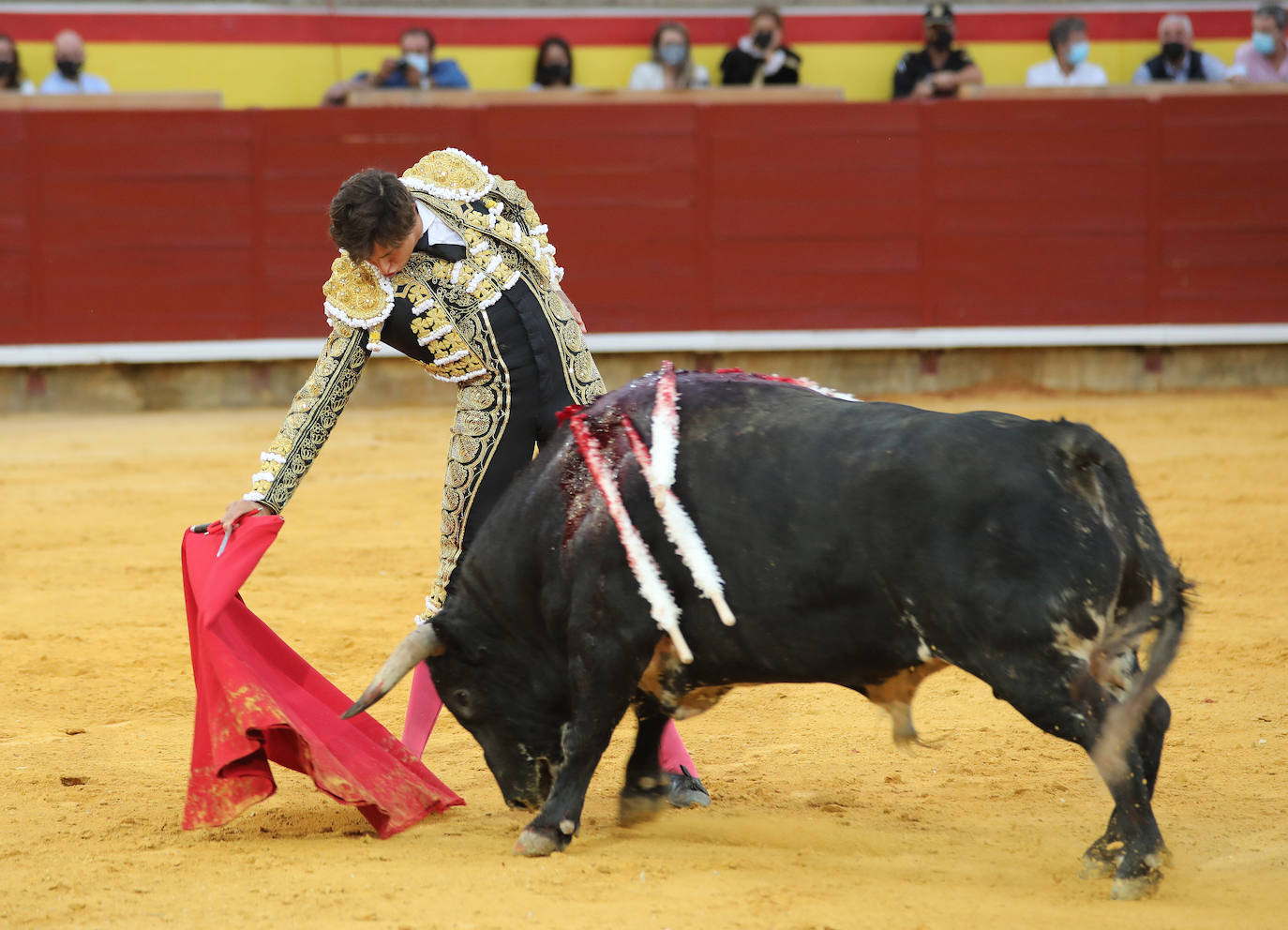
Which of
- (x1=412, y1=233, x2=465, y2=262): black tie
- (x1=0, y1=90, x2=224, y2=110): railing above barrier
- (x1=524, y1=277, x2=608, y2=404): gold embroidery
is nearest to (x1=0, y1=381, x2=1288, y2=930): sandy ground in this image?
(x1=524, y1=277, x2=608, y2=404): gold embroidery

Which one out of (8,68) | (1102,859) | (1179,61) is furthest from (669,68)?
(1102,859)

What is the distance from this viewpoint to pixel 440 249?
304cm

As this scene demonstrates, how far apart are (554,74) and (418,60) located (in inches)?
33.2

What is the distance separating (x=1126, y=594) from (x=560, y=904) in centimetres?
105

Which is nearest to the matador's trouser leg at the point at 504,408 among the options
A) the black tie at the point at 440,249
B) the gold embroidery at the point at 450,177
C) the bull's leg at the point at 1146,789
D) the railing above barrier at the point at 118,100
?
the black tie at the point at 440,249

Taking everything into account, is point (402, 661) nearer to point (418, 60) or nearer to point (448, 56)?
point (418, 60)

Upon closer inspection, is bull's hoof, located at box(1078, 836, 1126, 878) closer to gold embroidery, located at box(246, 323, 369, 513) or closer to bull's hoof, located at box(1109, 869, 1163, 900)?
bull's hoof, located at box(1109, 869, 1163, 900)

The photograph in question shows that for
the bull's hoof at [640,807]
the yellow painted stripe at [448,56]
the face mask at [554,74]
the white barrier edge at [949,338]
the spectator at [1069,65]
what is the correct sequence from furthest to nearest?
the yellow painted stripe at [448,56] < the face mask at [554,74] < the spectator at [1069,65] < the white barrier edge at [949,338] < the bull's hoof at [640,807]

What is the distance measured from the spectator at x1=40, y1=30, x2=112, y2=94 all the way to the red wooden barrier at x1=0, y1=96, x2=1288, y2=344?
601mm

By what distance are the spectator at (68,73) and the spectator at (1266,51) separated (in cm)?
697

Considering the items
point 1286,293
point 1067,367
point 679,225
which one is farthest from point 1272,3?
point 679,225

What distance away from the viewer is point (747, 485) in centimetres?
272

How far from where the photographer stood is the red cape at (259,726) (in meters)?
2.94

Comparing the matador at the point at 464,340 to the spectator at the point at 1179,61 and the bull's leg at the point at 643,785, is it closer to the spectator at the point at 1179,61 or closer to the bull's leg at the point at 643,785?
the bull's leg at the point at 643,785
